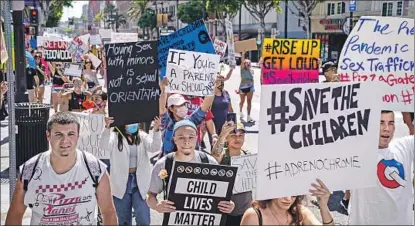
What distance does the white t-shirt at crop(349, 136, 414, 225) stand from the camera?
14.1ft

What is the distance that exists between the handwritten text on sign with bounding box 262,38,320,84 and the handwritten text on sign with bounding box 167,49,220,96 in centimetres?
135

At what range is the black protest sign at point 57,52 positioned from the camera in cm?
1549

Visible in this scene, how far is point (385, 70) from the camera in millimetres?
5121

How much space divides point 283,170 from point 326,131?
0.40 m

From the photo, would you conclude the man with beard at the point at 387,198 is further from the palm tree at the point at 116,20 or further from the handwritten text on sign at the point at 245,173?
the palm tree at the point at 116,20

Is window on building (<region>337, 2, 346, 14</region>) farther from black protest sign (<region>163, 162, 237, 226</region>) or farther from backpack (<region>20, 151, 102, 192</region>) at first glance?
backpack (<region>20, 151, 102, 192</region>)

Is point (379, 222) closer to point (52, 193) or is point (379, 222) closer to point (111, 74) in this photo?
point (52, 193)

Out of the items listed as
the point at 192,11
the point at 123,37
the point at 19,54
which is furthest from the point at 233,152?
the point at 192,11

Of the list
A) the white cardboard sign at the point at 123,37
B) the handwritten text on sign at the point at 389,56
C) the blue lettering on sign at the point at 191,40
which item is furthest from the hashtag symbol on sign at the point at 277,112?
the white cardboard sign at the point at 123,37

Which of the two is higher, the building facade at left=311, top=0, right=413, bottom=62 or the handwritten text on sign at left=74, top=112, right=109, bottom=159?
the building facade at left=311, top=0, right=413, bottom=62

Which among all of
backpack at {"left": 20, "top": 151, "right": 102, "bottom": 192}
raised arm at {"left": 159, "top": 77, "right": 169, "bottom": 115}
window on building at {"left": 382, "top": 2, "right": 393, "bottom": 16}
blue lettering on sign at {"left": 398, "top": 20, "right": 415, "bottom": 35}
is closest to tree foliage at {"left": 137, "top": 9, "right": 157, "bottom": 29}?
window on building at {"left": 382, "top": 2, "right": 393, "bottom": 16}

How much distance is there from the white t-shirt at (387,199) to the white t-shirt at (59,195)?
1937 millimetres

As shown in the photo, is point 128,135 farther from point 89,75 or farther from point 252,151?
point 89,75

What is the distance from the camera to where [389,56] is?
5.08 metres
